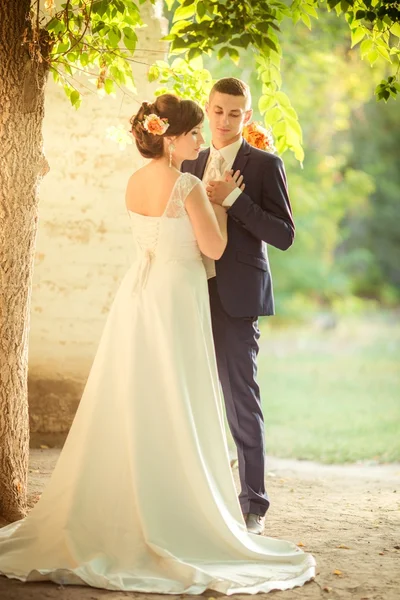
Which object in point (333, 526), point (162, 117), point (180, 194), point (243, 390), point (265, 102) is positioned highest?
point (265, 102)

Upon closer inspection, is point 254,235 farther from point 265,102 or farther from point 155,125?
point 265,102

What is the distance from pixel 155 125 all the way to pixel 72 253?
9.46 ft

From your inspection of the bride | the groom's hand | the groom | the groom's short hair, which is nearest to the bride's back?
the bride

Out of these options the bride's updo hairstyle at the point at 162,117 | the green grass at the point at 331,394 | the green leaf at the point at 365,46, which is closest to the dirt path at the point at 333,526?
the green grass at the point at 331,394

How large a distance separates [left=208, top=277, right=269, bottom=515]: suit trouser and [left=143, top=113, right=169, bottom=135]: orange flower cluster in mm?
888

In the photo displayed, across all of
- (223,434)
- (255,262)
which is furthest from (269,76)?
(223,434)

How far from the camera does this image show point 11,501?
4.86 metres

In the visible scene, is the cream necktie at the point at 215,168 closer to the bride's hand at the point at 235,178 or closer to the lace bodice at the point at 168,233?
the bride's hand at the point at 235,178

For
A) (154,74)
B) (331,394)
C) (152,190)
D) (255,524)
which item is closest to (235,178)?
(152,190)

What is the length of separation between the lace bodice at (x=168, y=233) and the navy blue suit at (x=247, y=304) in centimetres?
40

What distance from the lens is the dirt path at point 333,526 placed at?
3.94m

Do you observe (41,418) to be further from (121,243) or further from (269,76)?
(269,76)

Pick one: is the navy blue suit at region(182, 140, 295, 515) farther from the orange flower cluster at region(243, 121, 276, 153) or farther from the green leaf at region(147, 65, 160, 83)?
the green leaf at region(147, 65, 160, 83)

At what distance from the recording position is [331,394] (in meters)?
12.3
